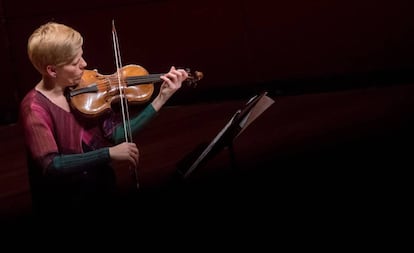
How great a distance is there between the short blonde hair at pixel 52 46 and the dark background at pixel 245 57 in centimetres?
148

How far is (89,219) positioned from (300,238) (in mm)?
572

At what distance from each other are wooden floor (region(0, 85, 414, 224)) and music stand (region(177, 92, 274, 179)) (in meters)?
0.15

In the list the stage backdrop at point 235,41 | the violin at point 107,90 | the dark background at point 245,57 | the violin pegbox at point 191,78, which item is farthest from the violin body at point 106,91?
the stage backdrop at point 235,41

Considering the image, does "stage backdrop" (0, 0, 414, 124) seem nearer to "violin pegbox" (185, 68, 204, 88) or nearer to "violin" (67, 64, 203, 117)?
"violin pegbox" (185, 68, 204, 88)

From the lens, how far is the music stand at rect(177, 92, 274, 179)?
1.64 metres

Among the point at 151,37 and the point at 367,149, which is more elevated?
the point at 151,37

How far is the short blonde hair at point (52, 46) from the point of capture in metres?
1.59

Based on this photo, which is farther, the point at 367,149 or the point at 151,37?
the point at 151,37

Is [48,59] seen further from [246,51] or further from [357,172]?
[246,51]

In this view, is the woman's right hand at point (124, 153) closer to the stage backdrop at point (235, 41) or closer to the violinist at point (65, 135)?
the violinist at point (65, 135)

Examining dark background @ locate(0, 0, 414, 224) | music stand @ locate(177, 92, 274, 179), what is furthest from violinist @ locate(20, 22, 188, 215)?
dark background @ locate(0, 0, 414, 224)

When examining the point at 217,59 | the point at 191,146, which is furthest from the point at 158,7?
the point at 191,146

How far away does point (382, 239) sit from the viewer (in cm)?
165

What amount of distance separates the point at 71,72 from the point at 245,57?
2.45 meters
